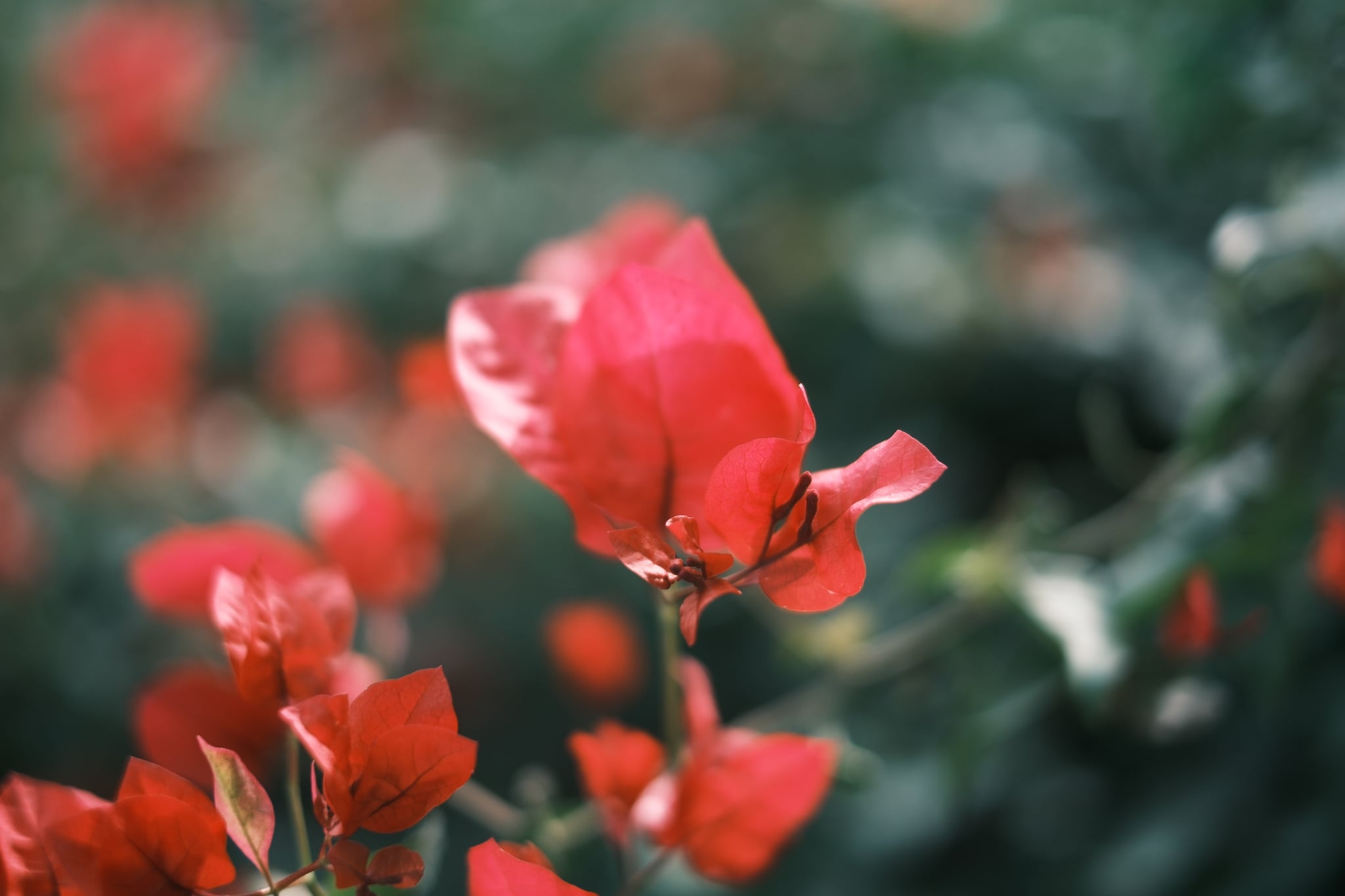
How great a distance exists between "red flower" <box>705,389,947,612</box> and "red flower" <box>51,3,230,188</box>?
1.13m

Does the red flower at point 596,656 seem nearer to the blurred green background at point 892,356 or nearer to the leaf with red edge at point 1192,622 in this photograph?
the blurred green background at point 892,356

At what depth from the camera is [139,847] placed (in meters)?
0.23

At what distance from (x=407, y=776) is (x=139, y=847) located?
69 mm

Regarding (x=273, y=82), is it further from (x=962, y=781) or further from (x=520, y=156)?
(x=962, y=781)

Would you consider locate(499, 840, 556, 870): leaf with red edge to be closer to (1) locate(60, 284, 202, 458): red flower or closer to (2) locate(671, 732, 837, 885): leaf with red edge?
(2) locate(671, 732, 837, 885): leaf with red edge

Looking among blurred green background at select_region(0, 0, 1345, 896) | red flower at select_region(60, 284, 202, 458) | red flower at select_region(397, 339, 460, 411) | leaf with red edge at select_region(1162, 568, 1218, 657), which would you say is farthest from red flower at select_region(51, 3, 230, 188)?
leaf with red edge at select_region(1162, 568, 1218, 657)

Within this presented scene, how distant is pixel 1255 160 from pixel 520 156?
83 cm

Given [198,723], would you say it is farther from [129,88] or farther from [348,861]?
[129,88]

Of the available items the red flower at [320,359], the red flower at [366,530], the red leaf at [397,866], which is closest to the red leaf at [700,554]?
the red leaf at [397,866]

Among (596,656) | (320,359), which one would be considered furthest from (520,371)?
(320,359)

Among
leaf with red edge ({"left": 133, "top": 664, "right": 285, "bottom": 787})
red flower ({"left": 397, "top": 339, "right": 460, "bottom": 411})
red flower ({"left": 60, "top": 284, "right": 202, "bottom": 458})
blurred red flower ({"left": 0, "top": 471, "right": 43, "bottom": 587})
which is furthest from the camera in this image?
red flower ({"left": 60, "top": 284, "right": 202, "bottom": 458})

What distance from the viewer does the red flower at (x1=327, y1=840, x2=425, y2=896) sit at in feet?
0.73

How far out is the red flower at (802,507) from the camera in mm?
213

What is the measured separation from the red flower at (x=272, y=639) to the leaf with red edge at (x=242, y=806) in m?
0.02
